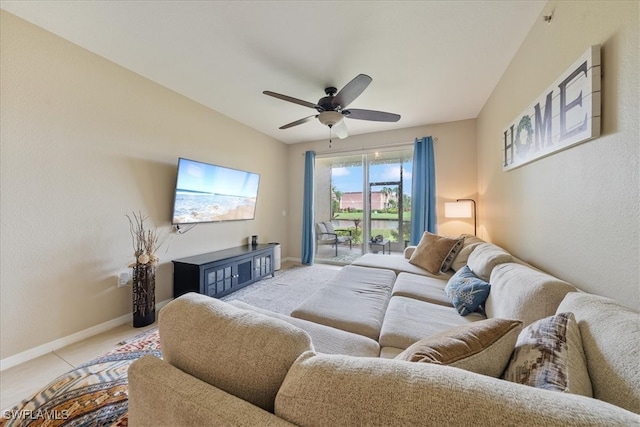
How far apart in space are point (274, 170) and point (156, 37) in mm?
2919

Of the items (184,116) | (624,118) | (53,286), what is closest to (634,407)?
(624,118)

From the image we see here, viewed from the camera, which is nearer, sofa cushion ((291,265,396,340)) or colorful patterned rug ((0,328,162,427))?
colorful patterned rug ((0,328,162,427))

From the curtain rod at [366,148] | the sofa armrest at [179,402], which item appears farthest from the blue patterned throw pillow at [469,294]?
the curtain rod at [366,148]

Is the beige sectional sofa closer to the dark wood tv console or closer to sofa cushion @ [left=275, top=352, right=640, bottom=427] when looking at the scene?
sofa cushion @ [left=275, top=352, right=640, bottom=427]

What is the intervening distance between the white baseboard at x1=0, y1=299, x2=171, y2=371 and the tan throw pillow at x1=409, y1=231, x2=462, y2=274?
10.7 ft

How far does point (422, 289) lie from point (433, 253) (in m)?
0.80

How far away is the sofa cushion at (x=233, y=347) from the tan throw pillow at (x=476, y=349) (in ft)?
1.30

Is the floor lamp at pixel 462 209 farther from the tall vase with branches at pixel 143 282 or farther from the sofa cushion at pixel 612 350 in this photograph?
the tall vase with branches at pixel 143 282

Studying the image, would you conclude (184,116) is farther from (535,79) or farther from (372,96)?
(535,79)

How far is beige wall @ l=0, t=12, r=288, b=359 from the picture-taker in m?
1.77

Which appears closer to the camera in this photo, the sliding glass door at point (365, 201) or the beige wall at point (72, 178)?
the beige wall at point (72, 178)

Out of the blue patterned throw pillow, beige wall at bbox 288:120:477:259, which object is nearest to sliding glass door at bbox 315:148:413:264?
beige wall at bbox 288:120:477:259

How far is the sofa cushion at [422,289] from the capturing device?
1880 millimetres

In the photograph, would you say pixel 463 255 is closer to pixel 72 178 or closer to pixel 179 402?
pixel 179 402
